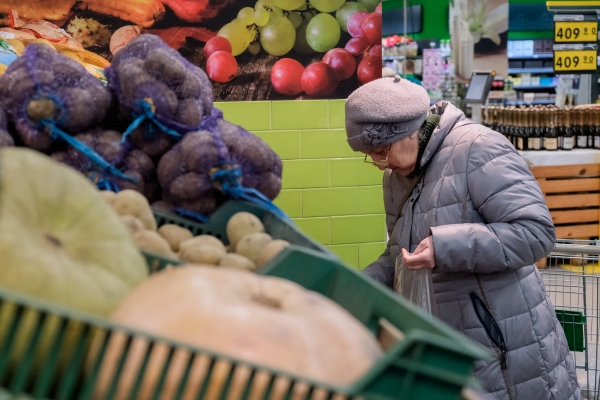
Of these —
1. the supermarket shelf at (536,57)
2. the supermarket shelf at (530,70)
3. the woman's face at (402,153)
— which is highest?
the woman's face at (402,153)

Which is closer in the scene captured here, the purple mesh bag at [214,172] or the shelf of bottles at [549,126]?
the purple mesh bag at [214,172]

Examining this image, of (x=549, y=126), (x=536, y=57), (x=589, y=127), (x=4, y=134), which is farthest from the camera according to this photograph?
(x=536, y=57)

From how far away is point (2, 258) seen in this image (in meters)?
0.74

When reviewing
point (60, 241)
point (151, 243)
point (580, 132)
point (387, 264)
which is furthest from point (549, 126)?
point (60, 241)

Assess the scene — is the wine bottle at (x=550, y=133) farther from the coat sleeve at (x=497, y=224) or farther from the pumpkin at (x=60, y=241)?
the pumpkin at (x=60, y=241)

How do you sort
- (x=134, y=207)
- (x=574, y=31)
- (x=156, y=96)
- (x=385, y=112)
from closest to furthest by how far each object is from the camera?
1. (x=134, y=207)
2. (x=156, y=96)
3. (x=385, y=112)
4. (x=574, y=31)

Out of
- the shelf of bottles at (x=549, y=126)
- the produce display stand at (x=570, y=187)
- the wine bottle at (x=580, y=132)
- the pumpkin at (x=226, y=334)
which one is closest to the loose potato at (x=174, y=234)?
the pumpkin at (x=226, y=334)

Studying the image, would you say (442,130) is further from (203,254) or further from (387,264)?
(203,254)

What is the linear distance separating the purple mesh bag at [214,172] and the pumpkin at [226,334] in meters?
0.64

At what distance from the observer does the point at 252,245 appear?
3.99ft

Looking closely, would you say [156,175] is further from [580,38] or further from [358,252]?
[580,38]

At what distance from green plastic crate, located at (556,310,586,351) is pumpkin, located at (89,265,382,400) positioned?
2.44 m

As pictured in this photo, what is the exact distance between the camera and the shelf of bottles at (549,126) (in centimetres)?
711

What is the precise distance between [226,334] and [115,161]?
879 millimetres
